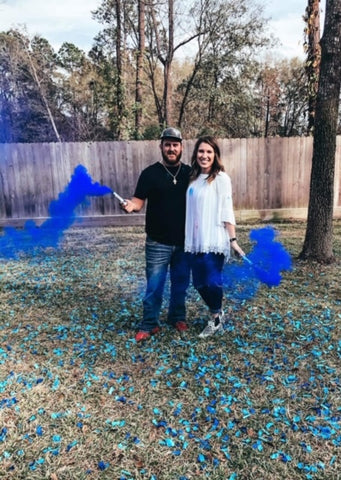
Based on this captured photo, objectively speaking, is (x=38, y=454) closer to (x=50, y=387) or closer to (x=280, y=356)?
(x=50, y=387)

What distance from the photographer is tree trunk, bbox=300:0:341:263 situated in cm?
408

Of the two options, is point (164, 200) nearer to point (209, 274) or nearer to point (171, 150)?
point (171, 150)

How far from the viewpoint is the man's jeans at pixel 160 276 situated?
2783 mm

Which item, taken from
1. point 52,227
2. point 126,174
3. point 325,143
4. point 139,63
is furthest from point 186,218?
point 139,63

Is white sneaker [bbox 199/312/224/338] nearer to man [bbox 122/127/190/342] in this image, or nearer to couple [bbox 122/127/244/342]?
couple [bbox 122/127/244/342]

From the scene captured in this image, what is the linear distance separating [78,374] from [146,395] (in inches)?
20.6

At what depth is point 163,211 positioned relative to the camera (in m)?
2.73

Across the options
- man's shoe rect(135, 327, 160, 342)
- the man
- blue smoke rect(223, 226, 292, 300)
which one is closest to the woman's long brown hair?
the man

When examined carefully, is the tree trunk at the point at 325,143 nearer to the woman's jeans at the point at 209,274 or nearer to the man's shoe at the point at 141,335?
the woman's jeans at the point at 209,274

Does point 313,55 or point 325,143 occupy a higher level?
point 313,55

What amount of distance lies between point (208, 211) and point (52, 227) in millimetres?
5474

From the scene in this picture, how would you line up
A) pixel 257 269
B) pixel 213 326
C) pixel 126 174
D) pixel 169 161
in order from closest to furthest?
1. pixel 169 161
2. pixel 213 326
3. pixel 257 269
4. pixel 126 174

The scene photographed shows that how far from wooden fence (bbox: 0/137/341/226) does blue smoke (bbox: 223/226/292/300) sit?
203 centimetres

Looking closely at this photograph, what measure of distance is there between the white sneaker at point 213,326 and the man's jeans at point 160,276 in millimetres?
273
